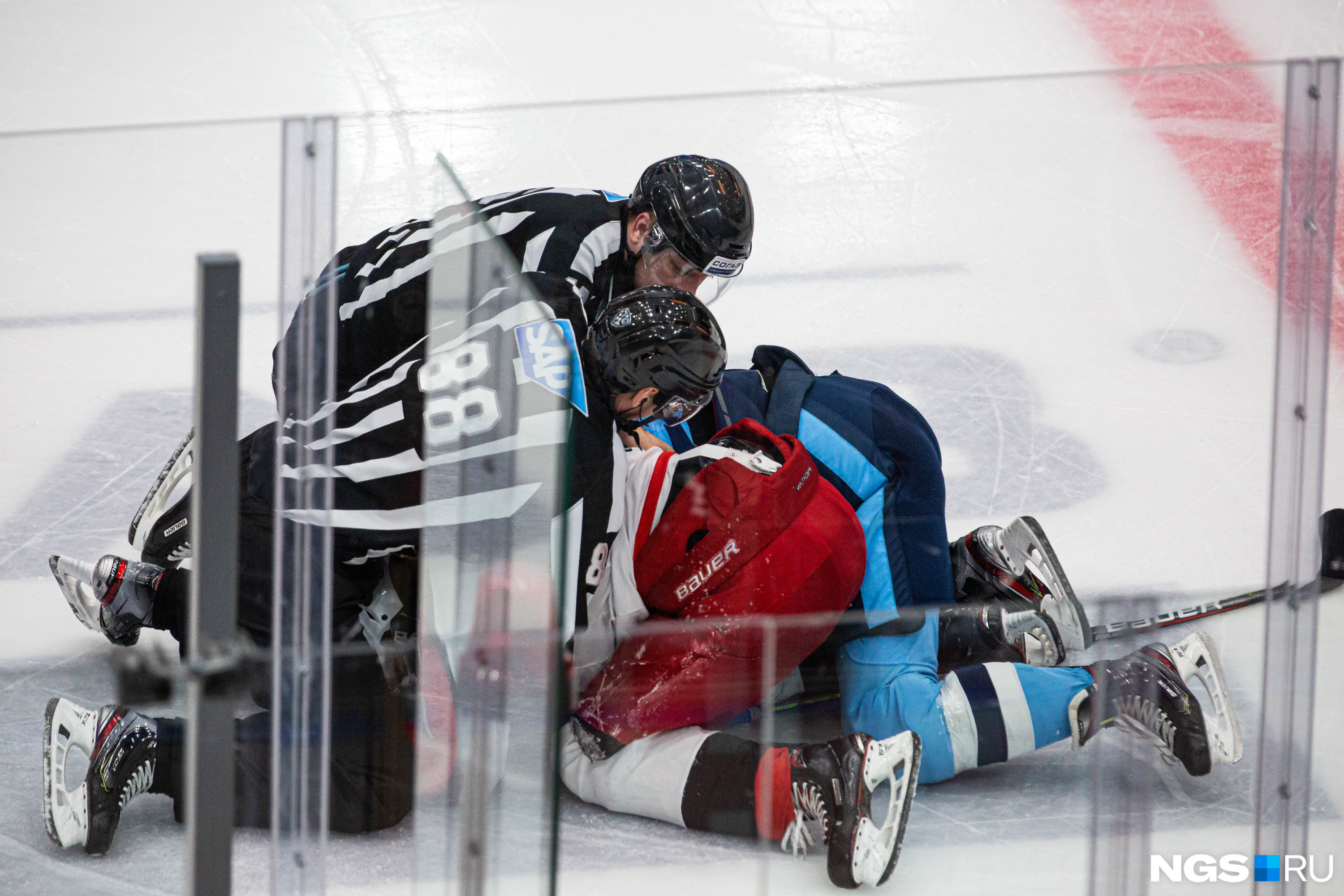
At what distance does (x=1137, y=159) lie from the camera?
235cm

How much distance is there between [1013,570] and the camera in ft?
6.63

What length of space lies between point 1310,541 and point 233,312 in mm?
1380

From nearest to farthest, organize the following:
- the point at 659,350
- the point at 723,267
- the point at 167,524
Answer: the point at 659,350 < the point at 167,524 < the point at 723,267

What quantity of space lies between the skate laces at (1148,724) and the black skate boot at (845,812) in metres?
0.30

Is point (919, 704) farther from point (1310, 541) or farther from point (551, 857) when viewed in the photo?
point (551, 857)

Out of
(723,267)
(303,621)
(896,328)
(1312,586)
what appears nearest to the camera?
(303,621)

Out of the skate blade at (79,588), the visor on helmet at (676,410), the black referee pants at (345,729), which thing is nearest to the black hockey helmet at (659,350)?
the visor on helmet at (676,410)

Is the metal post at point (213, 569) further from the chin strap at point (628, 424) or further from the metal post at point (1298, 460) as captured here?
the metal post at point (1298, 460)

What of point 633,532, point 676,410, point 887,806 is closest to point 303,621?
point 633,532

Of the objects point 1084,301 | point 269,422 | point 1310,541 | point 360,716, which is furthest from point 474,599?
point 1084,301

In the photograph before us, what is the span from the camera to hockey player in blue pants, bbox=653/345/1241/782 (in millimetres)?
1728

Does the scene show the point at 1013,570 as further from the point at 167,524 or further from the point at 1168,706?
the point at 167,524

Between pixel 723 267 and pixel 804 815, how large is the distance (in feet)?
2.98

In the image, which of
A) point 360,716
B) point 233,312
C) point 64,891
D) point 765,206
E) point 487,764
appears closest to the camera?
point 233,312
